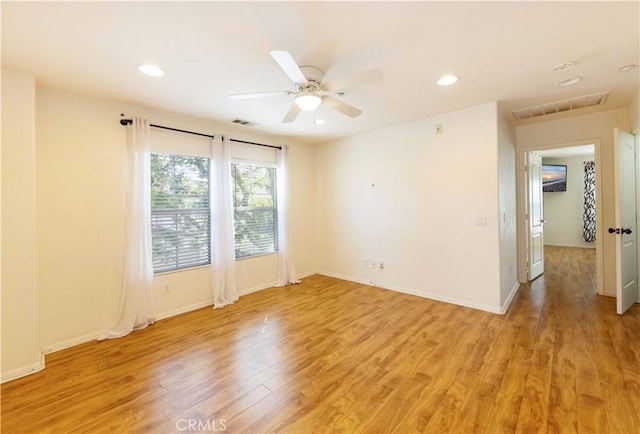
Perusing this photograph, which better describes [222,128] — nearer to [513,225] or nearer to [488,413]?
[488,413]

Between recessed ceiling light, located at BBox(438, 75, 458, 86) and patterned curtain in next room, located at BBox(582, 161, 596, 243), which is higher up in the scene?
recessed ceiling light, located at BBox(438, 75, 458, 86)

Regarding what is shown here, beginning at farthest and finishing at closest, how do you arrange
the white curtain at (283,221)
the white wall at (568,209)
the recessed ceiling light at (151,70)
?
the white wall at (568,209) → the white curtain at (283,221) → the recessed ceiling light at (151,70)

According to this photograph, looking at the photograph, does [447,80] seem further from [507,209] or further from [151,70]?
[151,70]

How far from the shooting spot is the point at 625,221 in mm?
3371

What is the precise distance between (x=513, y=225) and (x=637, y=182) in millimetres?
1444

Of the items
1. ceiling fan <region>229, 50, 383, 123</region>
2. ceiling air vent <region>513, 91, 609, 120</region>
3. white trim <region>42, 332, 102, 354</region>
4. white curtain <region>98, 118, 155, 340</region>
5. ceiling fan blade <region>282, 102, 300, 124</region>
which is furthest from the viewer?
ceiling air vent <region>513, 91, 609, 120</region>

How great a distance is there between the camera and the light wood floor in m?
1.80

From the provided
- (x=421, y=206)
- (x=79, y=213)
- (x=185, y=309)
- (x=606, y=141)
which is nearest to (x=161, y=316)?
(x=185, y=309)

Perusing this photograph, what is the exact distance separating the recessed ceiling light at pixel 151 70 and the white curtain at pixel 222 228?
1.45 m

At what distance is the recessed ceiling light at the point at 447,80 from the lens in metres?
2.69

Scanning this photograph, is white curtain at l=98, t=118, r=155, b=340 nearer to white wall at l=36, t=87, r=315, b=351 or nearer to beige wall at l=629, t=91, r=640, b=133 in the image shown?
white wall at l=36, t=87, r=315, b=351

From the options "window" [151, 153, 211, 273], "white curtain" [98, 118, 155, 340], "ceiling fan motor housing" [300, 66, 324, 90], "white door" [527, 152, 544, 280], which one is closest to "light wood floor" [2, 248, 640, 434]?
"white curtain" [98, 118, 155, 340]

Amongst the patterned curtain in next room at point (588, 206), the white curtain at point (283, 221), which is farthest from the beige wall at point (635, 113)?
the patterned curtain in next room at point (588, 206)

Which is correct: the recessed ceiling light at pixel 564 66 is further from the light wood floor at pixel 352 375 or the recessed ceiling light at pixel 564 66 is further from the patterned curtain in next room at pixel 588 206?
the patterned curtain in next room at pixel 588 206
